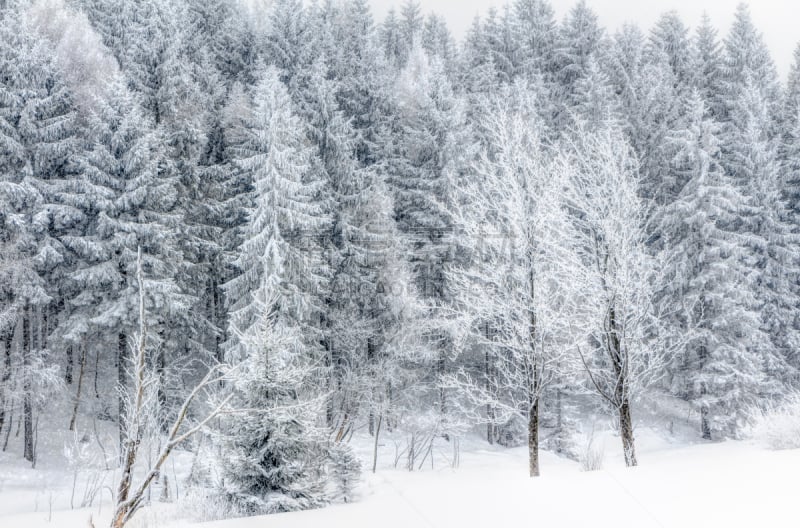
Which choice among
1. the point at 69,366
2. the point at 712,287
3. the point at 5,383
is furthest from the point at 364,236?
the point at 712,287

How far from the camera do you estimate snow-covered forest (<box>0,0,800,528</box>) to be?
1207 cm

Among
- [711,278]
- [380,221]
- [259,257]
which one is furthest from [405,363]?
[711,278]

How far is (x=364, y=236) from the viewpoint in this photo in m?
23.2

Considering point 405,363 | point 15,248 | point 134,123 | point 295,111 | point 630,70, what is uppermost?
point 630,70

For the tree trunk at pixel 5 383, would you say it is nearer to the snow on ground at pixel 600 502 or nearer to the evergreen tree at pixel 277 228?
the evergreen tree at pixel 277 228

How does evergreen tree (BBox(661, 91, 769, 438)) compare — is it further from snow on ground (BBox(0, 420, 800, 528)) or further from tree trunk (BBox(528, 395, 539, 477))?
snow on ground (BBox(0, 420, 800, 528))

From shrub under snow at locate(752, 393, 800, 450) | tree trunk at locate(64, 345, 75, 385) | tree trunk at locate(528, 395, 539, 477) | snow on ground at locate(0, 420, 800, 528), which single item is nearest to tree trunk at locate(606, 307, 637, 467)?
tree trunk at locate(528, 395, 539, 477)

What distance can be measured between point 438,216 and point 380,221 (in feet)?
10.1

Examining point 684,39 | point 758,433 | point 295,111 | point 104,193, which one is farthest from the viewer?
point 684,39

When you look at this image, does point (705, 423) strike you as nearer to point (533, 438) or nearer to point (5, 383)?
point (533, 438)

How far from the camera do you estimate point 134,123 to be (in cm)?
1845

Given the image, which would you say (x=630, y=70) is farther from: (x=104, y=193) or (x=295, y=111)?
(x=104, y=193)

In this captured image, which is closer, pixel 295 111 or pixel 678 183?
pixel 295 111

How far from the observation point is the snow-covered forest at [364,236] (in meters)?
12.1
